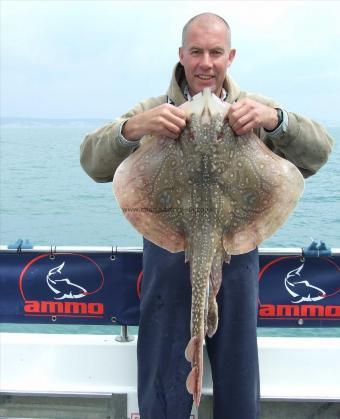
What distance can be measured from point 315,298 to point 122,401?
4.50 feet

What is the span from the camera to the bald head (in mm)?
2330

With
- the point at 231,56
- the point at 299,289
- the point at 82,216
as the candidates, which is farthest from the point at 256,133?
the point at 82,216

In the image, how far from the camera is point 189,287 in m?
2.48

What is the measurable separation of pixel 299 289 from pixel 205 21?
178 cm

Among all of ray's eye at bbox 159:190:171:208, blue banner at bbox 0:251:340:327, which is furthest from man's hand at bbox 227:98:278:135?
blue banner at bbox 0:251:340:327

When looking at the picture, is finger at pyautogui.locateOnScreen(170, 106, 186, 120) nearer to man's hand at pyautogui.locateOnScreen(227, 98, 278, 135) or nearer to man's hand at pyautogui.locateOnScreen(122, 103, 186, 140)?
man's hand at pyautogui.locateOnScreen(122, 103, 186, 140)

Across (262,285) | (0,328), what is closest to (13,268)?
(262,285)

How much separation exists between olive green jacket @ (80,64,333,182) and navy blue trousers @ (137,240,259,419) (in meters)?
0.49

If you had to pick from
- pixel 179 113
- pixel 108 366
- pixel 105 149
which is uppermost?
pixel 179 113

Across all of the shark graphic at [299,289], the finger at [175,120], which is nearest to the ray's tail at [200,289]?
the finger at [175,120]

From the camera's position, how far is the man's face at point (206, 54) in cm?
231

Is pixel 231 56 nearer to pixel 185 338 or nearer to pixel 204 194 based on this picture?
pixel 204 194

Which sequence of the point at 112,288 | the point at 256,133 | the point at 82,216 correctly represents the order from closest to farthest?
the point at 256,133 → the point at 112,288 → the point at 82,216

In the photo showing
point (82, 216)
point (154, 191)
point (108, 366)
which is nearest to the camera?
point (154, 191)
